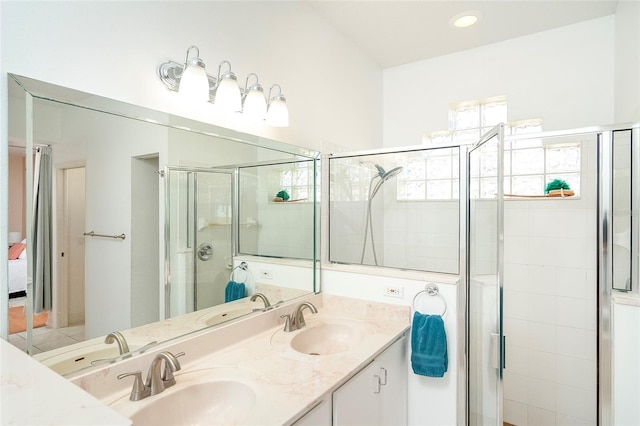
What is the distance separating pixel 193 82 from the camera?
4.48ft

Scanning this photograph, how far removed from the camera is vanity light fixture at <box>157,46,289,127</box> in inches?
53.6

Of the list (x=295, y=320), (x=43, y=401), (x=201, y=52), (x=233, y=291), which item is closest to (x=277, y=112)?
(x=201, y=52)

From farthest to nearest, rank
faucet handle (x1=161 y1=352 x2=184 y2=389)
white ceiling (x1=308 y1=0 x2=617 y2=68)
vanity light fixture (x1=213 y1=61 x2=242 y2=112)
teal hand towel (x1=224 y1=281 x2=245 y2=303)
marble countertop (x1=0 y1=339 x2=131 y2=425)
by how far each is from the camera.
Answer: white ceiling (x1=308 y1=0 x2=617 y2=68), teal hand towel (x1=224 y1=281 x2=245 y2=303), vanity light fixture (x1=213 y1=61 x2=242 y2=112), faucet handle (x1=161 y1=352 x2=184 y2=389), marble countertop (x1=0 y1=339 x2=131 y2=425)

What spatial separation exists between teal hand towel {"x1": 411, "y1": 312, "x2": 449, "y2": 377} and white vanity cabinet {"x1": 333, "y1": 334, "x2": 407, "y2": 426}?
3.5 inches

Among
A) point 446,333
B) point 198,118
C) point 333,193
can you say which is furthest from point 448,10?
point 446,333

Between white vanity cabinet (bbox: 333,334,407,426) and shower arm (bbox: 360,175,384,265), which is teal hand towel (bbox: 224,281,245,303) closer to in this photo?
white vanity cabinet (bbox: 333,334,407,426)

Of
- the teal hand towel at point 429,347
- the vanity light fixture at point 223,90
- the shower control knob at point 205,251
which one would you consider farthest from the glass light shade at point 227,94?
the teal hand towel at point 429,347

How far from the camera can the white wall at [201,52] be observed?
103 centimetres

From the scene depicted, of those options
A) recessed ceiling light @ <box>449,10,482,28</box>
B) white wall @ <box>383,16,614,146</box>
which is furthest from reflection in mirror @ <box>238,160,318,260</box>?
recessed ceiling light @ <box>449,10,482,28</box>

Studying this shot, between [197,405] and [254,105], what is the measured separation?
1.32 meters

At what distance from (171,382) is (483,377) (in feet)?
4.36

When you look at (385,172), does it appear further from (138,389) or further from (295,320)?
(138,389)

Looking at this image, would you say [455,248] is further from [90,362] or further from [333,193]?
[90,362]

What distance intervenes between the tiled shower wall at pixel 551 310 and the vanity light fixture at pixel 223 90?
1.85m
